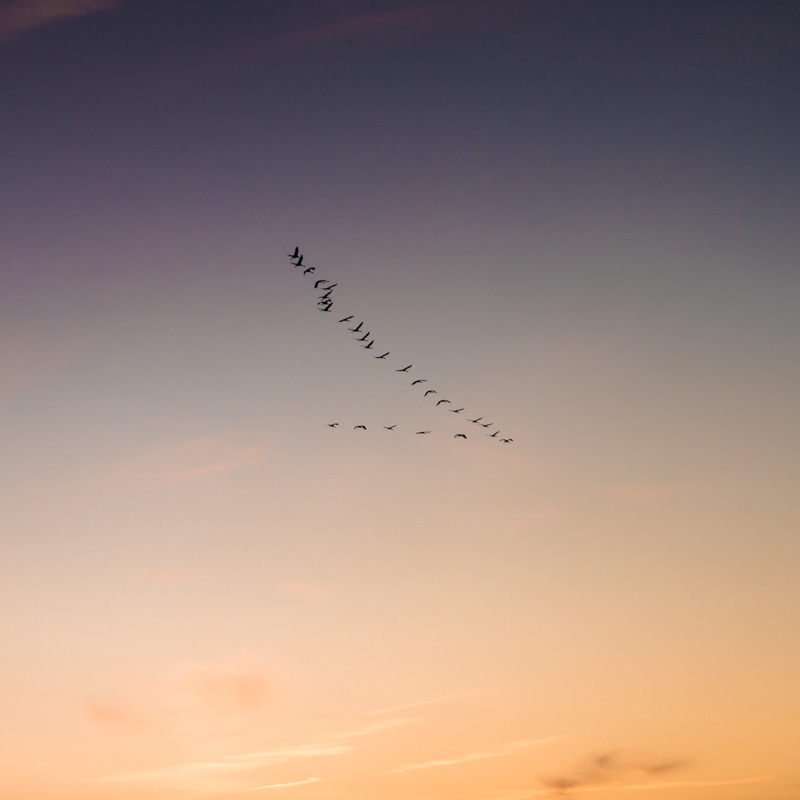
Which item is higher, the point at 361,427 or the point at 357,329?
the point at 357,329

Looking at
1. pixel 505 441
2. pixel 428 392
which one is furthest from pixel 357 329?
pixel 505 441

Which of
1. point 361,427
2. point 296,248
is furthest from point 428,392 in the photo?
point 296,248

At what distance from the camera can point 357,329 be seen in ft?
274

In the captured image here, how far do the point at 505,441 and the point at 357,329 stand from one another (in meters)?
30.2

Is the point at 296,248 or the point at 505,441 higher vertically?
the point at 296,248

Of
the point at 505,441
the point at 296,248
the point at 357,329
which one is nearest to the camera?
the point at 296,248

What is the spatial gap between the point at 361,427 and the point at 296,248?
1141 inches

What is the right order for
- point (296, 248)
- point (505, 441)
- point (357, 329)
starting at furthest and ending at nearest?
point (505, 441), point (357, 329), point (296, 248)

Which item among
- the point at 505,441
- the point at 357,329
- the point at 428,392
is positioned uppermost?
the point at 357,329

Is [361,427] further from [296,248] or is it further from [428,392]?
[296,248]

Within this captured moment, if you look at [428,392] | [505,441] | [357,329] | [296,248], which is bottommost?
[505,441]

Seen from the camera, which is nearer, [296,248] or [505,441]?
[296,248]

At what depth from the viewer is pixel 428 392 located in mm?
85750

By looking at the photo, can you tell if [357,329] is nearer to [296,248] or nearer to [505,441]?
[296,248]
